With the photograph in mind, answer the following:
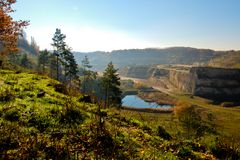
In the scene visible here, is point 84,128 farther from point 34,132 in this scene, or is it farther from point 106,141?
point 34,132

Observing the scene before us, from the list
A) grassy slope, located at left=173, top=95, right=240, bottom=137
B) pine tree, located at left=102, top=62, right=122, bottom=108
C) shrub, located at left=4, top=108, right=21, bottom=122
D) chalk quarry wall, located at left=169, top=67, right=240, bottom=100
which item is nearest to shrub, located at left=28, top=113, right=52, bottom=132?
→ shrub, located at left=4, top=108, right=21, bottom=122

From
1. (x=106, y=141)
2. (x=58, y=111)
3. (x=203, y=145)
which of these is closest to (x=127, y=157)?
(x=106, y=141)

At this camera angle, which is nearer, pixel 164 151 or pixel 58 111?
pixel 164 151

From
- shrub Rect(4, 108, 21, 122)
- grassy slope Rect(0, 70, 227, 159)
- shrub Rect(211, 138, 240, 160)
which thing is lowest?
shrub Rect(211, 138, 240, 160)

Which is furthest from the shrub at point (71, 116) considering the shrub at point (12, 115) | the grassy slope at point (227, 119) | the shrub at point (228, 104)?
the shrub at point (228, 104)

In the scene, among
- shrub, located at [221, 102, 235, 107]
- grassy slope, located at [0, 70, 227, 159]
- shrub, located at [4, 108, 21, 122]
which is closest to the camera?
grassy slope, located at [0, 70, 227, 159]

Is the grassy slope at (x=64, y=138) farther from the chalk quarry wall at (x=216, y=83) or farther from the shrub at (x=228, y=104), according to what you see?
the chalk quarry wall at (x=216, y=83)

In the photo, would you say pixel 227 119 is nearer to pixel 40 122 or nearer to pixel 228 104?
pixel 228 104

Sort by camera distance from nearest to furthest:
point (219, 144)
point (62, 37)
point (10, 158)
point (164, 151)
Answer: point (10, 158) < point (164, 151) < point (219, 144) < point (62, 37)

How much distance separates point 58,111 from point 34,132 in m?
2.76

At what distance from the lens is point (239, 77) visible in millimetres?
169000

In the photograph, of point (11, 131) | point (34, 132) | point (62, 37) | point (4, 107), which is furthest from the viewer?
point (62, 37)

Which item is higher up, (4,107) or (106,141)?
(4,107)

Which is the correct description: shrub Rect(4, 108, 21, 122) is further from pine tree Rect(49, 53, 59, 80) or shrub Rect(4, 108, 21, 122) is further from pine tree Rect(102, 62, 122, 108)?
pine tree Rect(49, 53, 59, 80)
